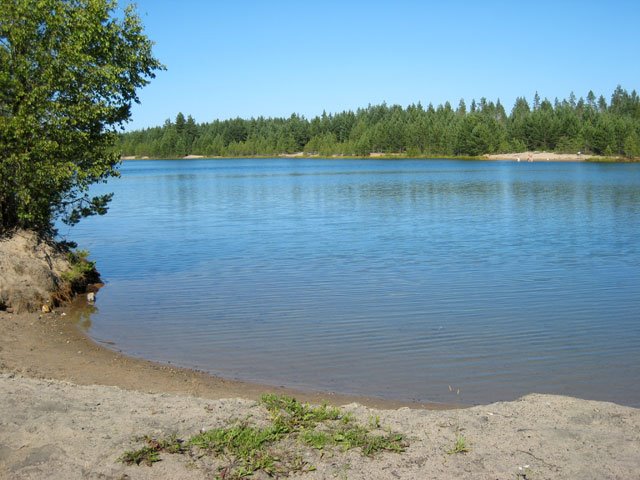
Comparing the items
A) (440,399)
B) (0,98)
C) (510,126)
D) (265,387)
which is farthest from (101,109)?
(510,126)

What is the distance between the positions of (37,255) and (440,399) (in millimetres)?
11570

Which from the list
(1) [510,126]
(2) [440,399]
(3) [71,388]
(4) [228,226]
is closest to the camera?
(3) [71,388]

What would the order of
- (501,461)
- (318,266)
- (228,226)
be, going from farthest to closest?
(228,226) < (318,266) < (501,461)

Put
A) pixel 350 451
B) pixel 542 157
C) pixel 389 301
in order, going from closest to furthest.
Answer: pixel 350 451, pixel 389 301, pixel 542 157

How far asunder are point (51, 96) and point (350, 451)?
1467 cm

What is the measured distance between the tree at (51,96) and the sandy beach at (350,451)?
876 cm

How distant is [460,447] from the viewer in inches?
274

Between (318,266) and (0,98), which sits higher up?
(0,98)

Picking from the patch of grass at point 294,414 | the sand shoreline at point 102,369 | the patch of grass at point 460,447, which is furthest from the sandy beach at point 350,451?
the sand shoreline at point 102,369

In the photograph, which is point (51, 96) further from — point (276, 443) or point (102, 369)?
point (276, 443)

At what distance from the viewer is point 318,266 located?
880 inches

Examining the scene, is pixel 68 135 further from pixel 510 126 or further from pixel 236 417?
pixel 510 126

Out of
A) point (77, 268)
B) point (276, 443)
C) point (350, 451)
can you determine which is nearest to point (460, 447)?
point (350, 451)

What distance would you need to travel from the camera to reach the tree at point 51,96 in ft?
56.3
